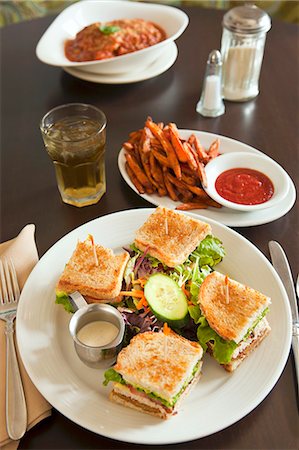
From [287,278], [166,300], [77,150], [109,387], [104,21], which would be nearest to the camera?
[109,387]

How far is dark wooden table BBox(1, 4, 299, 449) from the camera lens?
142 centimetres

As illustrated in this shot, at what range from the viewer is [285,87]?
2.80 metres

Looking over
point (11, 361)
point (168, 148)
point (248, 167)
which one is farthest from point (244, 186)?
point (11, 361)

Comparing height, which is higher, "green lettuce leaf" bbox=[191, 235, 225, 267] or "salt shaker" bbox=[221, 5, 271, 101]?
"salt shaker" bbox=[221, 5, 271, 101]

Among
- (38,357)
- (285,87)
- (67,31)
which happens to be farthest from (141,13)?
(38,357)

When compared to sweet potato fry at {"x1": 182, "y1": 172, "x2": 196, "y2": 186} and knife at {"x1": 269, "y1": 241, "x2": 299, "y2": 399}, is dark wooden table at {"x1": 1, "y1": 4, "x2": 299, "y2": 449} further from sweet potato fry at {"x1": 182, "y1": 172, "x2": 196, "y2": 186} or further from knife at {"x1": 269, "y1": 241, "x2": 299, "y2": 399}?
sweet potato fry at {"x1": 182, "y1": 172, "x2": 196, "y2": 186}

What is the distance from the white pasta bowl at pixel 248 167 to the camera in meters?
1.98

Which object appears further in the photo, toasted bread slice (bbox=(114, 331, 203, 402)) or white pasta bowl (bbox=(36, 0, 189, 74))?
white pasta bowl (bbox=(36, 0, 189, 74))

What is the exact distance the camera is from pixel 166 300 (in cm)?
161

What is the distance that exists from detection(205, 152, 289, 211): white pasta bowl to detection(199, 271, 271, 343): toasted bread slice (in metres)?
0.44

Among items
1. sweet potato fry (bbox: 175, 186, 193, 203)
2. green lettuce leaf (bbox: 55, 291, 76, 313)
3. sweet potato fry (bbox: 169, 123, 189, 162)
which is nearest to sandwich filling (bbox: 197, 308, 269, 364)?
green lettuce leaf (bbox: 55, 291, 76, 313)

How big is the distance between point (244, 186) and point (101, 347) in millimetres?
963

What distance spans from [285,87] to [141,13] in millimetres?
953

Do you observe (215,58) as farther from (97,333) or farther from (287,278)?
(97,333)
